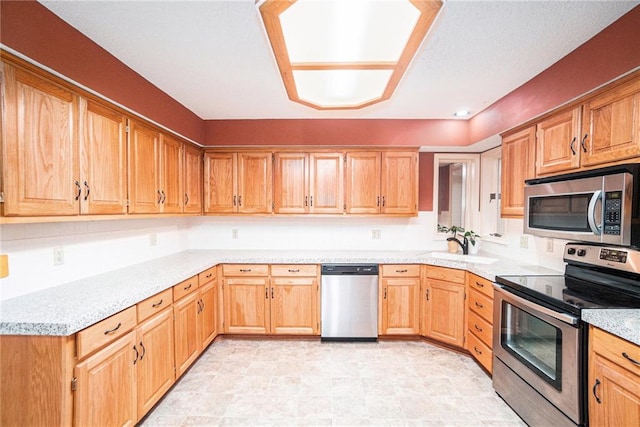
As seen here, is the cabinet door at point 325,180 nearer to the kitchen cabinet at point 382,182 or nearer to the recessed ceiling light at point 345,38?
the kitchen cabinet at point 382,182

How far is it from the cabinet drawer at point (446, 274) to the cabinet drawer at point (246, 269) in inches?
68.0

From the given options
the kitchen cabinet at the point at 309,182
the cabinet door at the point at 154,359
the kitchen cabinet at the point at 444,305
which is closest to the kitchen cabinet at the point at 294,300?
the kitchen cabinet at the point at 309,182

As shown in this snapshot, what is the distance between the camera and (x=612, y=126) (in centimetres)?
150

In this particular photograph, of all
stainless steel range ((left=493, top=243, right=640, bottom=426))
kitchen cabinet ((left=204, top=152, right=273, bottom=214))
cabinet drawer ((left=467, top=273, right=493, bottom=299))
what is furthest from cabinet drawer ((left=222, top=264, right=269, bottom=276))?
stainless steel range ((left=493, top=243, right=640, bottom=426))

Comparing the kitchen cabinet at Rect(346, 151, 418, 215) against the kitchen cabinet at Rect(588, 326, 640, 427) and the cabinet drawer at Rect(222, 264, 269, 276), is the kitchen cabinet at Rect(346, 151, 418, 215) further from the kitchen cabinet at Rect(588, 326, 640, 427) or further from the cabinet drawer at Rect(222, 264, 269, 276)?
the kitchen cabinet at Rect(588, 326, 640, 427)

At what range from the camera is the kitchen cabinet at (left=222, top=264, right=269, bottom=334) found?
111 inches

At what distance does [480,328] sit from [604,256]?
1.07 m

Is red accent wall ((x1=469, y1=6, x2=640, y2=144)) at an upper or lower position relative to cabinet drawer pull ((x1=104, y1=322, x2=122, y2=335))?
upper

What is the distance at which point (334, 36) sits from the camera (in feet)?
5.12

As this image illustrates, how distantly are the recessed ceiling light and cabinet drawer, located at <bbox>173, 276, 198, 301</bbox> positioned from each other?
1818 mm

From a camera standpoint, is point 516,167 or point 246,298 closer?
point 516,167

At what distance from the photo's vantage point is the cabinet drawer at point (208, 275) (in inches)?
97.1

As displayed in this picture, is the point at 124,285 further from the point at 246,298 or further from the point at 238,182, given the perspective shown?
the point at 238,182

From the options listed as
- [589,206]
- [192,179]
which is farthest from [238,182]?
[589,206]
